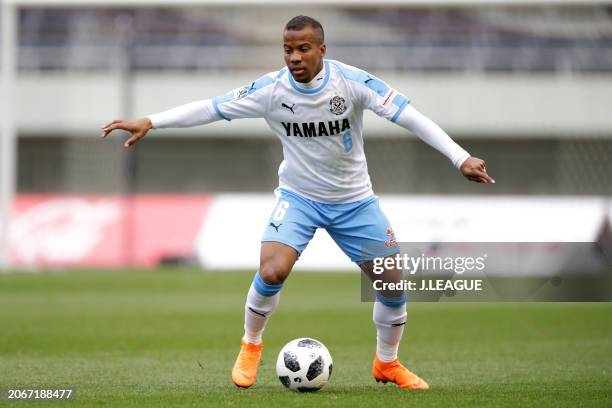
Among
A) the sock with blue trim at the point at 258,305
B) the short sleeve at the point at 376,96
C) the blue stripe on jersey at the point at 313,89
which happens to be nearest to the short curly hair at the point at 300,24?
the blue stripe on jersey at the point at 313,89

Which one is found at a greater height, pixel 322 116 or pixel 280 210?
pixel 322 116

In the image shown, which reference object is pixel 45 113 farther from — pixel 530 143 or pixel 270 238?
pixel 270 238

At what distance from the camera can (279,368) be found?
736 centimetres

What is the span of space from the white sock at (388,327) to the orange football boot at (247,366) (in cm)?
87

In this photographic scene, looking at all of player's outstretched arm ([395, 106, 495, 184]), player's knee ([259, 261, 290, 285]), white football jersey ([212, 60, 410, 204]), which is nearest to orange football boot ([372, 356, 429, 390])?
player's knee ([259, 261, 290, 285])

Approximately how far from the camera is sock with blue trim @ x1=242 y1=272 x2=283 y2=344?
294 inches

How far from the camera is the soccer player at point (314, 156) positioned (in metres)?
7.30

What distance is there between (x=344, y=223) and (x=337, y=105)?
32.5 inches

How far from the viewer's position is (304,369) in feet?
23.9

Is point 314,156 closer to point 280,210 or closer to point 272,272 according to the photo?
point 280,210

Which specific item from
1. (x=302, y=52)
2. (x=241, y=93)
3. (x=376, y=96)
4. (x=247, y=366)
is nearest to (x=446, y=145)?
(x=376, y=96)

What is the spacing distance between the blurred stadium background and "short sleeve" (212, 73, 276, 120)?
1502 centimetres

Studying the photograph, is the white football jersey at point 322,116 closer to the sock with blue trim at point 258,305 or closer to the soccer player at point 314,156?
the soccer player at point 314,156

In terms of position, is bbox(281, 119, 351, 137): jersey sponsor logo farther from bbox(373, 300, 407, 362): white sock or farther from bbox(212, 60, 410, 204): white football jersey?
bbox(373, 300, 407, 362): white sock
